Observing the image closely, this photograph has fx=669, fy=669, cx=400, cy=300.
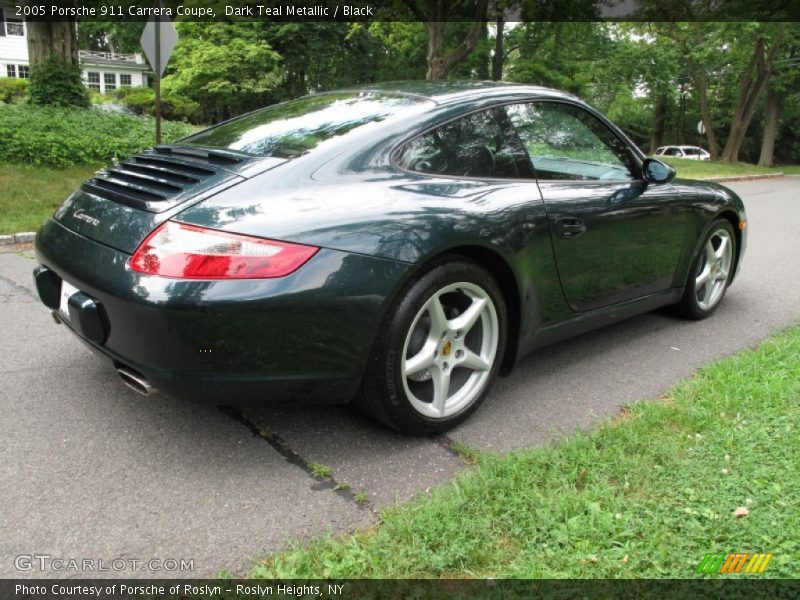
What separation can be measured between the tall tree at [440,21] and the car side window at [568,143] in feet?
47.8

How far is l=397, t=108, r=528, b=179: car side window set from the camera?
2.82 metres

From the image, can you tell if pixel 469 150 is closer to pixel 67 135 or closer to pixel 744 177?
pixel 67 135

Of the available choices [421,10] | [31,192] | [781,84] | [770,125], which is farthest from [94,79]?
[31,192]

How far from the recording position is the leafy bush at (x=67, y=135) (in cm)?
980

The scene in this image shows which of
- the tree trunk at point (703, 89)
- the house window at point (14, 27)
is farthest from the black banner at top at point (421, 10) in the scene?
the house window at point (14, 27)

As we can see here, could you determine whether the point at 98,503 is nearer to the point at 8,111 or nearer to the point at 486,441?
the point at 486,441

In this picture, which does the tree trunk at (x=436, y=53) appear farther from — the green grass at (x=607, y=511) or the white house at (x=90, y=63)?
the white house at (x=90, y=63)

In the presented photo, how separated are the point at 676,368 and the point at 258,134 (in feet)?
8.36

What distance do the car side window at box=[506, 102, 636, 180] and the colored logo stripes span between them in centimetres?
183

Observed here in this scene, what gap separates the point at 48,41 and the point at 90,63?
39015mm

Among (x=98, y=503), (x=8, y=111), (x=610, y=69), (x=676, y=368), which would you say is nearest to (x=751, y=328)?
(x=676, y=368)

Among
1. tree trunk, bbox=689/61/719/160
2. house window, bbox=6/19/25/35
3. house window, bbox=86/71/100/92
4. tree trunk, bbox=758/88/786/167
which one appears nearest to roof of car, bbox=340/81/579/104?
tree trunk, bbox=689/61/719/160

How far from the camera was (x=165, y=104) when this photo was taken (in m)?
31.7

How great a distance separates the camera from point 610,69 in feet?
89.4
